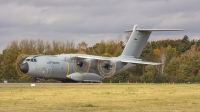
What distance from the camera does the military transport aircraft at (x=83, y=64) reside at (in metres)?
60.1

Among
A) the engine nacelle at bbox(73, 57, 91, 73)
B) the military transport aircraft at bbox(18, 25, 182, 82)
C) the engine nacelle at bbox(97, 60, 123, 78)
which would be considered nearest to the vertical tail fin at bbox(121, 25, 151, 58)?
the military transport aircraft at bbox(18, 25, 182, 82)

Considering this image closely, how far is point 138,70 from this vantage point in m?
98.6

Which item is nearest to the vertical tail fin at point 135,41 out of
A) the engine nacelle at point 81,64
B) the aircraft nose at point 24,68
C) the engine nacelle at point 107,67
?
the engine nacelle at point 107,67

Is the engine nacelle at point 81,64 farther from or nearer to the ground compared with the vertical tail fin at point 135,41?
nearer to the ground

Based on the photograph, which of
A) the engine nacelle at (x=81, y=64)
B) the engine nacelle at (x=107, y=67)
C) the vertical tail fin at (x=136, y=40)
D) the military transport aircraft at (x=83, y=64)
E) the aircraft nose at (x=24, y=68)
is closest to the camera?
the aircraft nose at (x=24, y=68)

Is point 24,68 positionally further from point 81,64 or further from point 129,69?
point 129,69

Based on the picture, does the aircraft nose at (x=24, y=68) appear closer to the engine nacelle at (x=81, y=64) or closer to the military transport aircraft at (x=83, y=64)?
the military transport aircraft at (x=83, y=64)

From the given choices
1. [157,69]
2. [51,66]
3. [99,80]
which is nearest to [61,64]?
[51,66]

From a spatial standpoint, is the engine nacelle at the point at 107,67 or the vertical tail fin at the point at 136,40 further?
the vertical tail fin at the point at 136,40

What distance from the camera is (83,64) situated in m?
65.3

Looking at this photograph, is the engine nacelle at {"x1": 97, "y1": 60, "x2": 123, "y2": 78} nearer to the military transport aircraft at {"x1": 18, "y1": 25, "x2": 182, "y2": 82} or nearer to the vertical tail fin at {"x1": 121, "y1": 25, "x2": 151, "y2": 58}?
the military transport aircraft at {"x1": 18, "y1": 25, "x2": 182, "y2": 82}

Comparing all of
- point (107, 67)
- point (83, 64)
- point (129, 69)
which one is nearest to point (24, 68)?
point (83, 64)

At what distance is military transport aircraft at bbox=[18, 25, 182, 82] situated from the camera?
6006 cm

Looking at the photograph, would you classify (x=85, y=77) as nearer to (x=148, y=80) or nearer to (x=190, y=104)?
(x=148, y=80)
